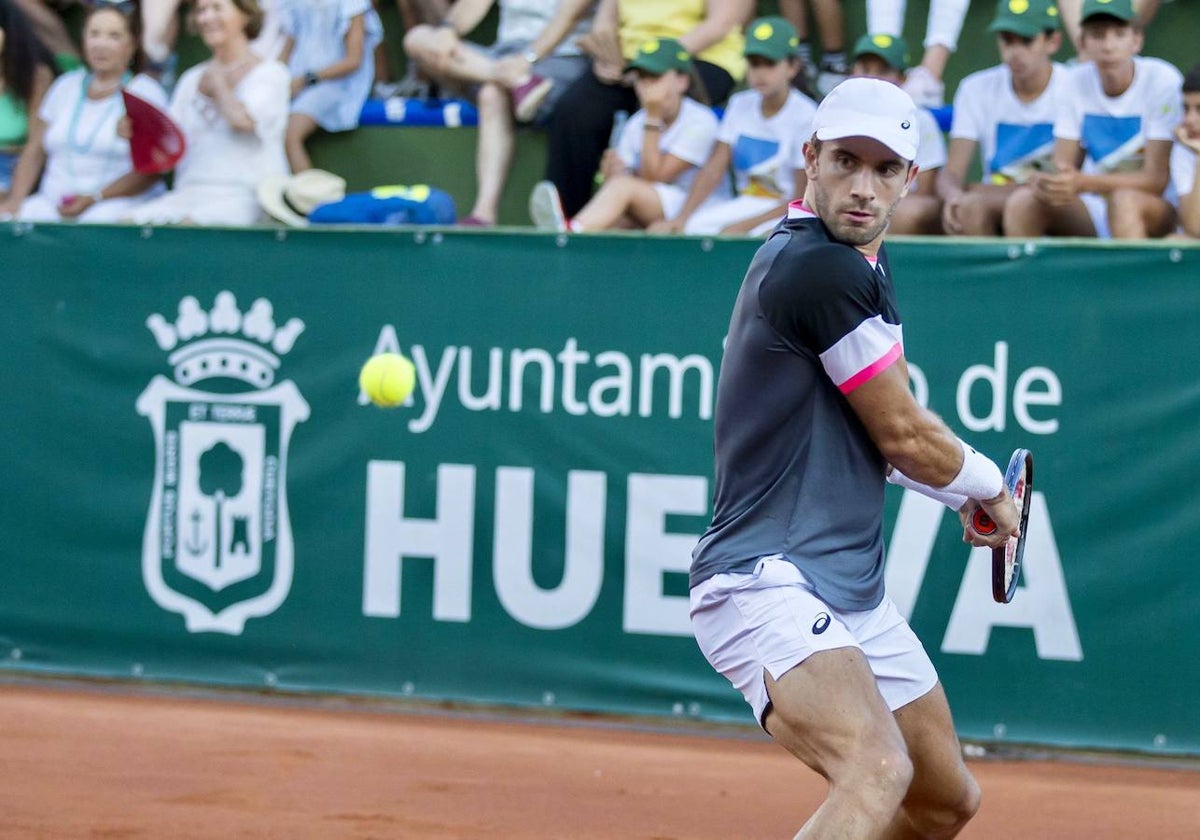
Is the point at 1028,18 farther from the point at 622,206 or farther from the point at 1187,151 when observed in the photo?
the point at 622,206

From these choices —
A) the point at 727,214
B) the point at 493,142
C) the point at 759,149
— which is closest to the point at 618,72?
the point at 493,142

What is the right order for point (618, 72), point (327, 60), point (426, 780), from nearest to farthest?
point (426, 780) < point (618, 72) < point (327, 60)

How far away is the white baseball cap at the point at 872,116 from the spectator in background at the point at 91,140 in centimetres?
558

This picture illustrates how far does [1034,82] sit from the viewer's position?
279 inches

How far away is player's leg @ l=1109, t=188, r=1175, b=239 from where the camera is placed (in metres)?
6.55

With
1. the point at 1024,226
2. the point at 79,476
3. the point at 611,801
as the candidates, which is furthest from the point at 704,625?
the point at 79,476

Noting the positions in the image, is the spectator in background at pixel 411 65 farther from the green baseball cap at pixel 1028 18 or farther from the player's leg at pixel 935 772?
the player's leg at pixel 935 772

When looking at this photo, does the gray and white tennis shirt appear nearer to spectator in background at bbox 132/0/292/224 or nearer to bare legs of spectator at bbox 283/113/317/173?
spectator in background at bbox 132/0/292/224

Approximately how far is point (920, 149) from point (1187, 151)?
1075 millimetres

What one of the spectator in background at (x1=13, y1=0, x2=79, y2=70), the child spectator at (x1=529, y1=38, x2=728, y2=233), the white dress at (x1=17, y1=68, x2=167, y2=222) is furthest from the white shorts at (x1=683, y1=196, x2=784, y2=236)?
the spectator in background at (x1=13, y1=0, x2=79, y2=70)

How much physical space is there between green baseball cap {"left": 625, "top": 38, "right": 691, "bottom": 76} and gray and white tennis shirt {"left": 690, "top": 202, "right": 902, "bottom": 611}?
167 inches

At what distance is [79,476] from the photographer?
7.04 meters

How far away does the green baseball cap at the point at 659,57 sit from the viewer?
298 inches

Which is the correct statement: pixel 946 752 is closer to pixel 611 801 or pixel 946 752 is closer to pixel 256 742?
pixel 611 801
